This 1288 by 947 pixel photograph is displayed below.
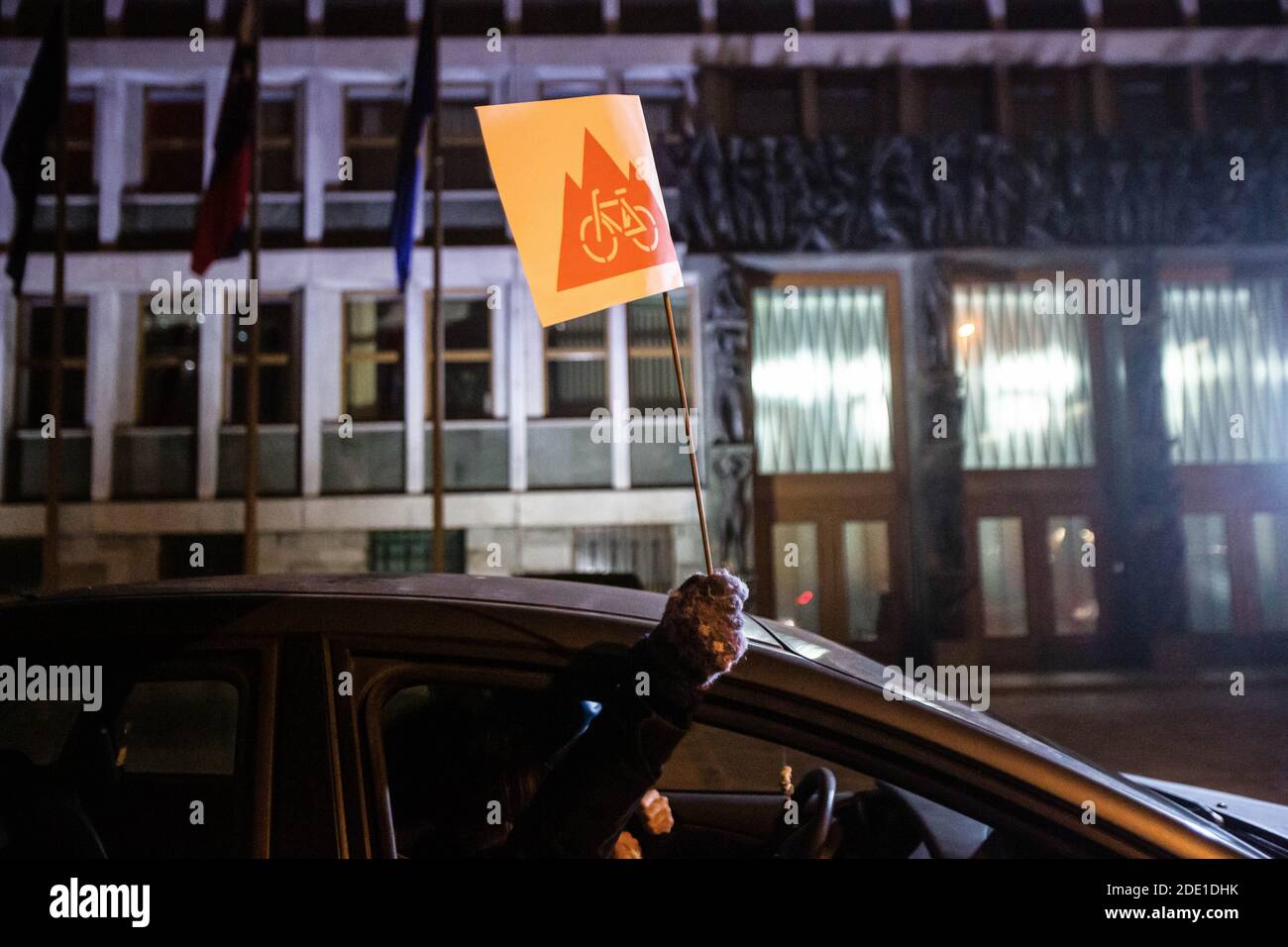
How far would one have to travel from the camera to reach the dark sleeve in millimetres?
1570

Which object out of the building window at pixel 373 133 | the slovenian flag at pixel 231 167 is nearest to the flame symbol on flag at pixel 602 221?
the slovenian flag at pixel 231 167

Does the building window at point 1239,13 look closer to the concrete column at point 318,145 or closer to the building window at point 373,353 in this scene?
the building window at point 373,353

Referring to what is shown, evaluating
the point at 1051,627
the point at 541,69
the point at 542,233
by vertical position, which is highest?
the point at 541,69

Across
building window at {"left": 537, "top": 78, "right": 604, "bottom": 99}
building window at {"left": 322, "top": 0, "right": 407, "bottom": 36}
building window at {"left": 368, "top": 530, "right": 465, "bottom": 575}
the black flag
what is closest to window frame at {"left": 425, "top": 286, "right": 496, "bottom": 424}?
building window at {"left": 368, "top": 530, "right": 465, "bottom": 575}

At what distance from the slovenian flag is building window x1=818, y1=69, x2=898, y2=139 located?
981 centimetres

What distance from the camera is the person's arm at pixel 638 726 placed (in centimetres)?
157

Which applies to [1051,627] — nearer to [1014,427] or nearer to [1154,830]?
[1014,427]

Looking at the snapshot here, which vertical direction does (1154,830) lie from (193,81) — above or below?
below

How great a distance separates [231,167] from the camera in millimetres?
11867

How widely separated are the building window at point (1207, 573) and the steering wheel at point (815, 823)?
1576 centimetres

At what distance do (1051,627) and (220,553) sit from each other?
1440 centimetres
